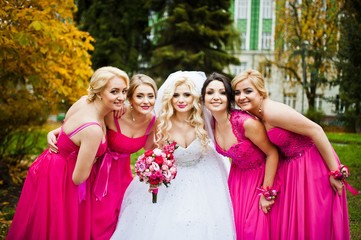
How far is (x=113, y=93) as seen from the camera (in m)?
4.60

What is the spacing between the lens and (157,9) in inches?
886

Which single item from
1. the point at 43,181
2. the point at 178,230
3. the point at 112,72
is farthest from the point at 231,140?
the point at 43,181

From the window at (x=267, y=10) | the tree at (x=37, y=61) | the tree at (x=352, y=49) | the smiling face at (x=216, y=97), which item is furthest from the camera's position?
the window at (x=267, y=10)

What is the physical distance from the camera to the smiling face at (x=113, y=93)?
4.57 metres

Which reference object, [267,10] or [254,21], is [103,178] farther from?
[267,10]

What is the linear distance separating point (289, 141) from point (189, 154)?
123 cm

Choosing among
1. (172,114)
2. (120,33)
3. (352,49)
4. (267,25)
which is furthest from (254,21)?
(172,114)

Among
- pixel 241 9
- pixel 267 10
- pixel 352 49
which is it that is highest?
pixel 241 9

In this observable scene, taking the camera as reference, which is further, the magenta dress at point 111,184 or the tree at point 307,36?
the tree at point 307,36

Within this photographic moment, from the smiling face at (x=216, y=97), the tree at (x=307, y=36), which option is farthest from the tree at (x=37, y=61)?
the tree at (x=307, y=36)

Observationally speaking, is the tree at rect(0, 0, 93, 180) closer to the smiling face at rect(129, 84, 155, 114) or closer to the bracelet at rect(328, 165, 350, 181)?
the smiling face at rect(129, 84, 155, 114)

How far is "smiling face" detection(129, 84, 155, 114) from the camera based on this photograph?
16.1ft

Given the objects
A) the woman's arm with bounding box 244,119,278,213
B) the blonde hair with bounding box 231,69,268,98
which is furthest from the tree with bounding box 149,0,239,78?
the woman's arm with bounding box 244,119,278,213

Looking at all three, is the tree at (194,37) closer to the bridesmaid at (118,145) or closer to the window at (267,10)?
the bridesmaid at (118,145)
